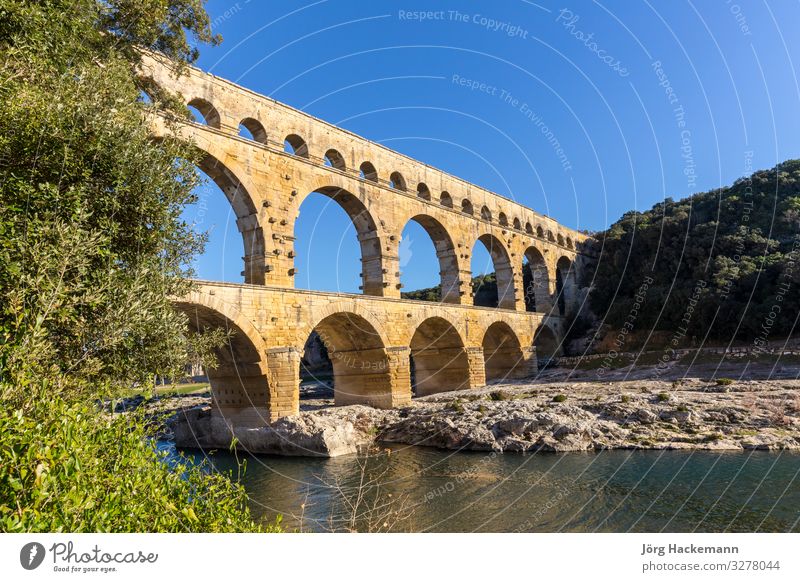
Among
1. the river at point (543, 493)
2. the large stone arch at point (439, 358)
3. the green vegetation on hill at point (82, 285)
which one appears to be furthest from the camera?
the large stone arch at point (439, 358)

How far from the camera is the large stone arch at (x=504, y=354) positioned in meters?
38.1

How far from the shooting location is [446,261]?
34469 millimetres

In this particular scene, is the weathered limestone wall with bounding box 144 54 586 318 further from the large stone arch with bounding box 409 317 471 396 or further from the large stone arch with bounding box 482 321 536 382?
the large stone arch with bounding box 409 317 471 396

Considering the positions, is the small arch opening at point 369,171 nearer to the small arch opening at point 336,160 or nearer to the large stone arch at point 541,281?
the small arch opening at point 336,160

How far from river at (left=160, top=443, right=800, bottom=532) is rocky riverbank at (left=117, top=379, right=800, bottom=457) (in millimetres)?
1055

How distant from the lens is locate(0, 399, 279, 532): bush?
4750mm

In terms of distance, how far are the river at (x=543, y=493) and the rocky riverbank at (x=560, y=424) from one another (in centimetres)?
105

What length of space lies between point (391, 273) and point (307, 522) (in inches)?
719

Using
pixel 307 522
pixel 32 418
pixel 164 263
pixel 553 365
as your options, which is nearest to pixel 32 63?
pixel 164 263

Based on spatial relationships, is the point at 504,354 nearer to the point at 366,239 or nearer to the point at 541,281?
the point at 541,281
